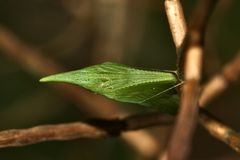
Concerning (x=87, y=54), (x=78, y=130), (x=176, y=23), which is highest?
(x=176, y=23)

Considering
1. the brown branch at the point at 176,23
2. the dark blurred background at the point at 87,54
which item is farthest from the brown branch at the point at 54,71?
the brown branch at the point at 176,23

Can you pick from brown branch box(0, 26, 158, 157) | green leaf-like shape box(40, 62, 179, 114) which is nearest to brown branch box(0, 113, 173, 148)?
green leaf-like shape box(40, 62, 179, 114)

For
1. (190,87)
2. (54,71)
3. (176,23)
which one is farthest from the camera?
(54,71)

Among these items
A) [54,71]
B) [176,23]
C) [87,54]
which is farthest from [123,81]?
[87,54]

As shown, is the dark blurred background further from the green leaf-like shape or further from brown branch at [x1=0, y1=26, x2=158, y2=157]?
the green leaf-like shape

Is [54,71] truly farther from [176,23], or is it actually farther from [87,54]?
[176,23]

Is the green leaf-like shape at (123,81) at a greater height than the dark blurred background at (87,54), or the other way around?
the green leaf-like shape at (123,81)

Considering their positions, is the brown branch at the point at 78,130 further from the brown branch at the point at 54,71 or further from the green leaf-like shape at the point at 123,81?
the brown branch at the point at 54,71
